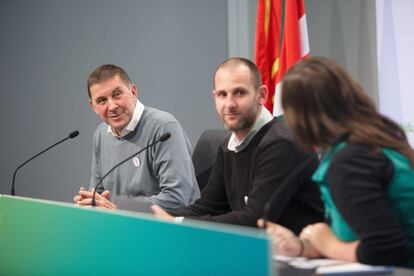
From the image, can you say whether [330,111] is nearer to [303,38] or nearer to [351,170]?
[351,170]

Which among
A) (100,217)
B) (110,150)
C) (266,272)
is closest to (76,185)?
(110,150)

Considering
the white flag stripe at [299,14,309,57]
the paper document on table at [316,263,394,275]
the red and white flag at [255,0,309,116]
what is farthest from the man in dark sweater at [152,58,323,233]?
the white flag stripe at [299,14,309,57]

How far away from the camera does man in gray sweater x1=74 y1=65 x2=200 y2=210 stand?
2.99m

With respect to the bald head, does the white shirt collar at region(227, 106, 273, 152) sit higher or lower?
lower

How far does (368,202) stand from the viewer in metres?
1.54

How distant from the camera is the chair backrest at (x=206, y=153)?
3133mm

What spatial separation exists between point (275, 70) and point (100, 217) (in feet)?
7.24

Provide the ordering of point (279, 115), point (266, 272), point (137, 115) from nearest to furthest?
point (266, 272) < point (137, 115) < point (279, 115)

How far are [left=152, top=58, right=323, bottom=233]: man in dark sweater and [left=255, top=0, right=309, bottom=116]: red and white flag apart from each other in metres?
0.99

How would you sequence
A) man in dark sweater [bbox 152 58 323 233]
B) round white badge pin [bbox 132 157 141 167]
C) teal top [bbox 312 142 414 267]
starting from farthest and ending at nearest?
1. round white badge pin [bbox 132 157 141 167]
2. man in dark sweater [bbox 152 58 323 233]
3. teal top [bbox 312 142 414 267]

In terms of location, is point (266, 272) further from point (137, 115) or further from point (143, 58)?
point (143, 58)

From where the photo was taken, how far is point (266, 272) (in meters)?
1.21

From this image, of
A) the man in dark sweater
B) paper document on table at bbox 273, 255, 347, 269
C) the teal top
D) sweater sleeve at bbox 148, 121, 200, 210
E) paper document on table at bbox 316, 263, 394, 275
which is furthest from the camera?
sweater sleeve at bbox 148, 121, 200, 210

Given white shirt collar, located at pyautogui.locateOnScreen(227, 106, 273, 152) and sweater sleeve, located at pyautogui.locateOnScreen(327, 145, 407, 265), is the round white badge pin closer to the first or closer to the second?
white shirt collar, located at pyautogui.locateOnScreen(227, 106, 273, 152)
